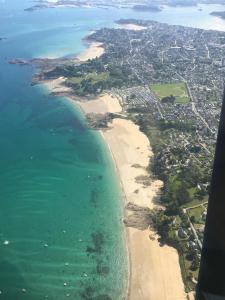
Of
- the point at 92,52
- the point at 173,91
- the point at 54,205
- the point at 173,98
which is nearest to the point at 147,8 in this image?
the point at 92,52


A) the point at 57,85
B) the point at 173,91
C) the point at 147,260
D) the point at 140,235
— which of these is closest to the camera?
the point at 147,260

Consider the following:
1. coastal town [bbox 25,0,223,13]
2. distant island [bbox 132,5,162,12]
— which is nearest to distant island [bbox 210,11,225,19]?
distant island [bbox 132,5,162,12]

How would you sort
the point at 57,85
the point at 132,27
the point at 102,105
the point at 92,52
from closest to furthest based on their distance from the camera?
the point at 102,105, the point at 57,85, the point at 92,52, the point at 132,27

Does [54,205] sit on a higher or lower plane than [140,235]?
lower

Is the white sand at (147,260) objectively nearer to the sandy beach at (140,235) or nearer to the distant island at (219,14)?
the sandy beach at (140,235)

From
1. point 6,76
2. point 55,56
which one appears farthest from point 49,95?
point 55,56

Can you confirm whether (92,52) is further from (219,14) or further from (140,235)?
(140,235)
